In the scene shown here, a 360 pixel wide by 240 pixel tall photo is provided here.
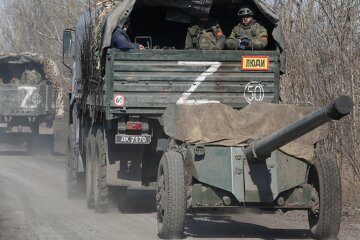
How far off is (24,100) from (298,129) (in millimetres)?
18998

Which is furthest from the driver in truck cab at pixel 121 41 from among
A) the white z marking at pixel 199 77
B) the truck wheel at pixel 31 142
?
the truck wheel at pixel 31 142

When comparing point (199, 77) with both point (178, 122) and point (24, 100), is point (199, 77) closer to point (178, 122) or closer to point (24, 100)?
→ point (178, 122)

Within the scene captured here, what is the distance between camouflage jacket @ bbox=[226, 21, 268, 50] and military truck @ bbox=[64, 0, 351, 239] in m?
0.15

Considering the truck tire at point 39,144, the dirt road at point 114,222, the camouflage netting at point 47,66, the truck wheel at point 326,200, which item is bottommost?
the dirt road at point 114,222

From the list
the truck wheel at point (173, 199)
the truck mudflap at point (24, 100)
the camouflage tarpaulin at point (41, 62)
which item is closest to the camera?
the truck wheel at point (173, 199)

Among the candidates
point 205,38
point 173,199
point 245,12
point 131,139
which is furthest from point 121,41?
point 173,199

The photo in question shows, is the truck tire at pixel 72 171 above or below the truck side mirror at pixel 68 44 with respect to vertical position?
below

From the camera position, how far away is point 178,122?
9.91m

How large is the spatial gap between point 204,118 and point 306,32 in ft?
16.2

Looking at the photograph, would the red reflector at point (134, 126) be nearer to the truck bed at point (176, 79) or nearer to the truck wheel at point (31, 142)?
the truck bed at point (176, 79)

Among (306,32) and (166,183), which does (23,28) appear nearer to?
(306,32)

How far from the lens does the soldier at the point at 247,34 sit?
11.9 meters

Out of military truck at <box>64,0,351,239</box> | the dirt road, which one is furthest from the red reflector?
the dirt road

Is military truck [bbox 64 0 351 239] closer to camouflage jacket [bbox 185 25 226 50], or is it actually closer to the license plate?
the license plate
